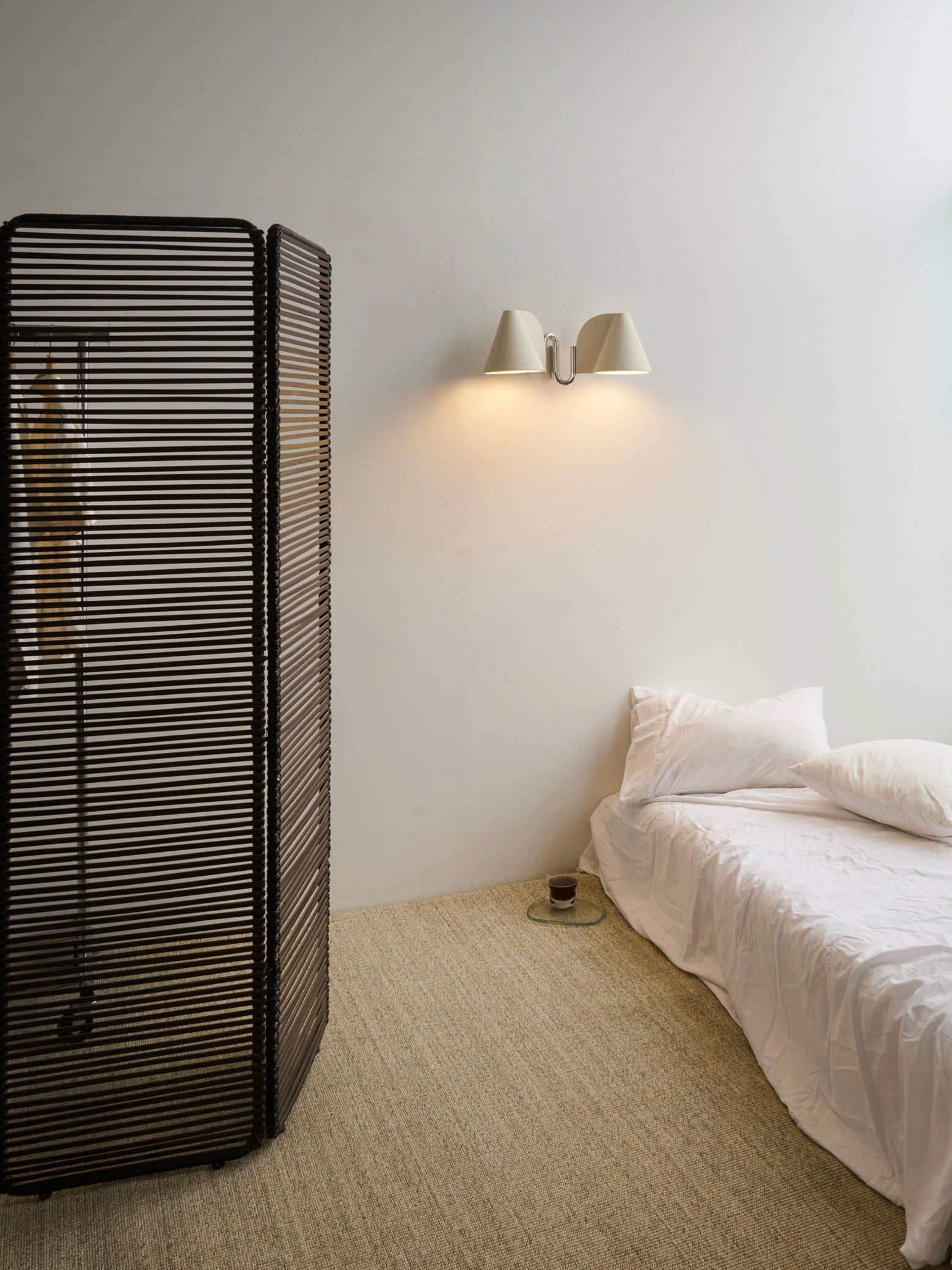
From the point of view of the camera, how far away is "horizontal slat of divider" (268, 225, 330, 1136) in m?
1.97

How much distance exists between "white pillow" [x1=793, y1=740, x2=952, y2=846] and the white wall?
0.63 metres

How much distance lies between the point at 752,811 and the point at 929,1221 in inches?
53.6

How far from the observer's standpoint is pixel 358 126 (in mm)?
2893

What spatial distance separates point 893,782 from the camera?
2.84 metres

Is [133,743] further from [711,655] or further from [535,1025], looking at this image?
[711,655]

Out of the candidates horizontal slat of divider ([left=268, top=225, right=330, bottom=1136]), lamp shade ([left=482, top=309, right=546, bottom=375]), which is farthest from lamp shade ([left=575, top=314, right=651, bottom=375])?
horizontal slat of divider ([left=268, top=225, right=330, bottom=1136])

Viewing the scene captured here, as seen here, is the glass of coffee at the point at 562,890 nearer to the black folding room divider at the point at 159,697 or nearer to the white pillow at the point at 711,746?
the white pillow at the point at 711,746

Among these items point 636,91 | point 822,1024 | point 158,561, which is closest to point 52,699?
point 158,561

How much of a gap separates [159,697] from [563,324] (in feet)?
6.13

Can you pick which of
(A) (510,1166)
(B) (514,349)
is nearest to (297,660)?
(A) (510,1166)

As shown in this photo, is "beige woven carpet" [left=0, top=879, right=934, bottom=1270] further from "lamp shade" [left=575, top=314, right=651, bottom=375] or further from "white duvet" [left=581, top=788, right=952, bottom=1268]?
"lamp shade" [left=575, top=314, right=651, bottom=375]

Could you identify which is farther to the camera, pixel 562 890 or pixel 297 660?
pixel 562 890

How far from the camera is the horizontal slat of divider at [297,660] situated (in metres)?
1.97

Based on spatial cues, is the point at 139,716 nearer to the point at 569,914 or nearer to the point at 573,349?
the point at 569,914
